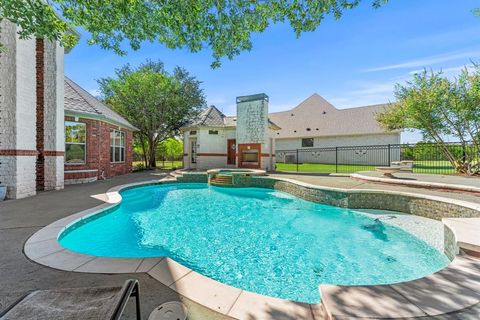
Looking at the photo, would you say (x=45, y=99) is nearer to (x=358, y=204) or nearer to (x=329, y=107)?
(x=358, y=204)

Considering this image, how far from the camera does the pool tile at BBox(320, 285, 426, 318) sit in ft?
6.17

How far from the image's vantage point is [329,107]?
85.7 ft

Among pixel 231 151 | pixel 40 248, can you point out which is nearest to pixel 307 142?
pixel 231 151

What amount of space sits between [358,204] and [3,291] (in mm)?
8715

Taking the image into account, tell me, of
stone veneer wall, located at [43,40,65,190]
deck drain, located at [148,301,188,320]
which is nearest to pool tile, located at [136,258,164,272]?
deck drain, located at [148,301,188,320]

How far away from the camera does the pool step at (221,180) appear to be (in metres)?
12.4

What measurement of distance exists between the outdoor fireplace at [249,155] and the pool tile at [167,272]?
14.1 metres

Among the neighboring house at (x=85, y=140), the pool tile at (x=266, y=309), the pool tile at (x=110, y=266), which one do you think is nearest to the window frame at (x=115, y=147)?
the neighboring house at (x=85, y=140)

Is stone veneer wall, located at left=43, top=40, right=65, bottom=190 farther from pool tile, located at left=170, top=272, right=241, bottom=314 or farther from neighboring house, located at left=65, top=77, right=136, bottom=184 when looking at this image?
pool tile, located at left=170, top=272, right=241, bottom=314

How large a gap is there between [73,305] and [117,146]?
1509 cm

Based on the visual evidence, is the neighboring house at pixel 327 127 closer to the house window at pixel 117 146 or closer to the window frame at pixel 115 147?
the window frame at pixel 115 147

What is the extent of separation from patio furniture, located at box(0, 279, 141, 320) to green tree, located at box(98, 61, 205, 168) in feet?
62.6

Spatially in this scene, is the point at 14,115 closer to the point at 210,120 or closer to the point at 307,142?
the point at 210,120

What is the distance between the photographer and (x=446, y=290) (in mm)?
2254
